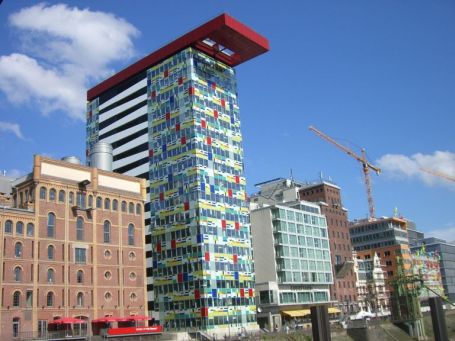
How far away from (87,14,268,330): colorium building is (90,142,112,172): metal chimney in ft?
37.0

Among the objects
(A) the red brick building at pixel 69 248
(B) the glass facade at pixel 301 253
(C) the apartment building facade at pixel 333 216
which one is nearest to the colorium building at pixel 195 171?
(A) the red brick building at pixel 69 248

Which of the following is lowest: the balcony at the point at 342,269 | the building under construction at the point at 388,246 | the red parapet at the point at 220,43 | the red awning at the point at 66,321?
the red awning at the point at 66,321

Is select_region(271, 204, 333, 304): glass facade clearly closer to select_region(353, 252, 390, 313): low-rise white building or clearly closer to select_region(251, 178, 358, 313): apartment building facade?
select_region(251, 178, 358, 313): apartment building facade

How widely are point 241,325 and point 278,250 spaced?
24.7 m

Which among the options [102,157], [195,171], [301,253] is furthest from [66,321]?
[301,253]

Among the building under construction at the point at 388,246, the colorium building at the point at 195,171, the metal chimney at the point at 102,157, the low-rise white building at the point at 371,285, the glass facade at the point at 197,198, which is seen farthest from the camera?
the building under construction at the point at 388,246

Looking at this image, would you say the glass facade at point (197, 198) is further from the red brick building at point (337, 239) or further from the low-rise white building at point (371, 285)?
the low-rise white building at point (371, 285)

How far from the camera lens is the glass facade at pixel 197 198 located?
351 ft

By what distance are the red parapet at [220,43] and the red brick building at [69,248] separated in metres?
35.9

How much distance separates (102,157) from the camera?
113000 mm

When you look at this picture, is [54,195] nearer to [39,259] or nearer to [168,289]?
[39,259]

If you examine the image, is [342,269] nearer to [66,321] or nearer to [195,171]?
[195,171]

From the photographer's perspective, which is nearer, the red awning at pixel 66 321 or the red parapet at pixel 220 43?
the red awning at pixel 66 321

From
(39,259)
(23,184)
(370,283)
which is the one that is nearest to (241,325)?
(39,259)
